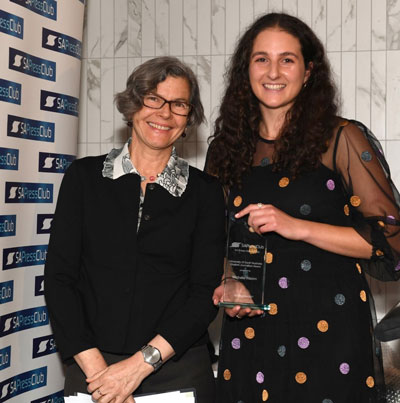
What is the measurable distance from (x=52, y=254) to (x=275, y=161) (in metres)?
0.81

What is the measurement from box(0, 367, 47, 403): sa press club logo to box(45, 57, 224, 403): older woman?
0.54 metres

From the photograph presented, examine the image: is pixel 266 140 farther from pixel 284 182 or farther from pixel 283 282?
pixel 283 282

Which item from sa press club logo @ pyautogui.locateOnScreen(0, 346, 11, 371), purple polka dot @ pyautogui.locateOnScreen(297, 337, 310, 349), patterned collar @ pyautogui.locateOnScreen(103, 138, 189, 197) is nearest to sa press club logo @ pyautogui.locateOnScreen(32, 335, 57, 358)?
sa press club logo @ pyautogui.locateOnScreen(0, 346, 11, 371)

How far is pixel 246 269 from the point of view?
2162 millimetres

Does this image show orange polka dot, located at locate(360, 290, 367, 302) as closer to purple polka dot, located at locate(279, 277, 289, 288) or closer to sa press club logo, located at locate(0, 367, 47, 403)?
purple polka dot, located at locate(279, 277, 289, 288)

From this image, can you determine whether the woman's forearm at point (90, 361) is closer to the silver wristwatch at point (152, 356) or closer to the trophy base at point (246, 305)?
the silver wristwatch at point (152, 356)

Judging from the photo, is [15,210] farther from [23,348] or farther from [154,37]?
[154,37]

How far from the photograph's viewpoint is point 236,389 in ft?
7.47

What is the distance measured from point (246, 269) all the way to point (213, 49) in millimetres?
2578

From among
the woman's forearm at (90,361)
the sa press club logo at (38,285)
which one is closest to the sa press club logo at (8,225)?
the sa press club logo at (38,285)

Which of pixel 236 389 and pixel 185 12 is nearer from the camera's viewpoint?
pixel 236 389

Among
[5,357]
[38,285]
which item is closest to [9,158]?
[38,285]

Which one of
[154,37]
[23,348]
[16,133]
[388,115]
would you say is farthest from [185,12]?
[23,348]

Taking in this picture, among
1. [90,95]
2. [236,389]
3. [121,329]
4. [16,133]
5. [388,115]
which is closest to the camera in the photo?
[121,329]
